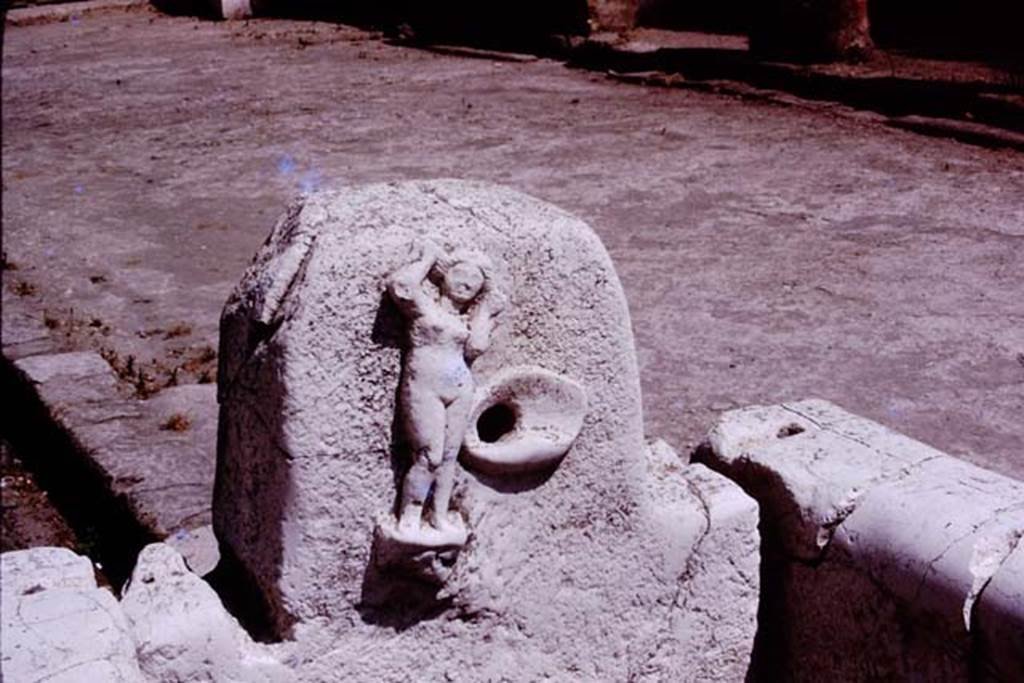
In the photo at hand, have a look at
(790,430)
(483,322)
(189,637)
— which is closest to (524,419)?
(483,322)

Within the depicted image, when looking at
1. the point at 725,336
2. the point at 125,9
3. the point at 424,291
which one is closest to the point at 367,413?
the point at 424,291

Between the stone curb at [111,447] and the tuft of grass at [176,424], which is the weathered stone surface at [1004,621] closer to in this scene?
the stone curb at [111,447]

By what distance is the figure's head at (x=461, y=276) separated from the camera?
75.9 inches

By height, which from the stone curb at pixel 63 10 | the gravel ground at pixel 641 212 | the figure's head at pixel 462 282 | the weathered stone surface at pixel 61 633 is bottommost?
the gravel ground at pixel 641 212

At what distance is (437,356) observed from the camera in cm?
192

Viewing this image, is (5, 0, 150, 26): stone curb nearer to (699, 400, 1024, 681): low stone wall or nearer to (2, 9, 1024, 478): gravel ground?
(2, 9, 1024, 478): gravel ground

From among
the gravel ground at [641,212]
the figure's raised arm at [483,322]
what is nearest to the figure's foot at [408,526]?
the figure's raised arm at [483,322]

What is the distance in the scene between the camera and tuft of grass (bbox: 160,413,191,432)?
4.34m

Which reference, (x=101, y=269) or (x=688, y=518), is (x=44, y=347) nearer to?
(x=101, y=269)

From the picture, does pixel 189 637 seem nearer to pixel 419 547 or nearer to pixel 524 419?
pixel 419 547

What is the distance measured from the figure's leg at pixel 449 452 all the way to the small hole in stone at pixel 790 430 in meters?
0.95

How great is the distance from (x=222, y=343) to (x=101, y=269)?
4401mm

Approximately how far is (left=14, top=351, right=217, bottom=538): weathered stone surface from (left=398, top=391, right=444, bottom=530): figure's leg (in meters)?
1.83

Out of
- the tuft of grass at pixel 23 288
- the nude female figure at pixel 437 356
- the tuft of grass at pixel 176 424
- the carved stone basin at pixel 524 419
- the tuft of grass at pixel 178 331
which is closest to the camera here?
the nude female figure at pixel 437 356
